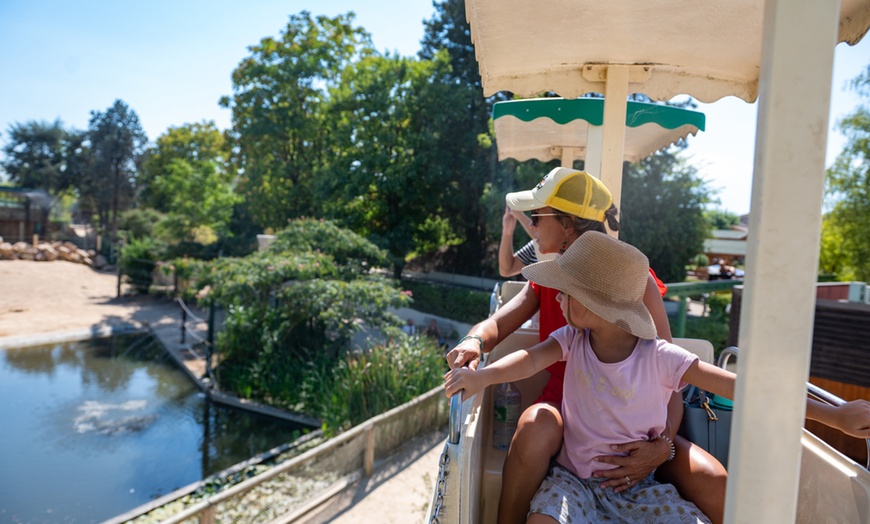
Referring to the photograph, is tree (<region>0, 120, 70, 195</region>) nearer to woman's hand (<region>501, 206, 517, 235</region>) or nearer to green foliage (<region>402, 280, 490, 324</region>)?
green foliage (<region>402, 280, 490, 324</region>)

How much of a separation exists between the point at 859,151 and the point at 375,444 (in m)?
12.9

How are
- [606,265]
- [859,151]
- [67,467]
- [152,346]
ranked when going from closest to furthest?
[606,265] → [67,467] → [859,151] → [152,346]

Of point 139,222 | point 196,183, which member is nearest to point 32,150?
point 139,222

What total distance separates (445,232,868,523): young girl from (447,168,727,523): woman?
1.9 inches

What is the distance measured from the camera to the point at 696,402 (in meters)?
2.24

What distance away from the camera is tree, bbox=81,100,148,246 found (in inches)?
1403

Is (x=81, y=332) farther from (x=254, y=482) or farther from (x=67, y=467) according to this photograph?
(x=254, y=482)

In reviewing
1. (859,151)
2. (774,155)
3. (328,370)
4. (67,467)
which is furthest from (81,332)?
(859,151)

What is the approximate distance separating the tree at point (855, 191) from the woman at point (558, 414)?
1337 centimetres

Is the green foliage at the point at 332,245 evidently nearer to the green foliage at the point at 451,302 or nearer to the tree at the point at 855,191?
the green foliage at the point at 451,302

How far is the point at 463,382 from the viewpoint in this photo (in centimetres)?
176

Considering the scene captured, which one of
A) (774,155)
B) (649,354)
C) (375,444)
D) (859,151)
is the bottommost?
(375,444)

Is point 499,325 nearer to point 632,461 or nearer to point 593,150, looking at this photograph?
point 632,461

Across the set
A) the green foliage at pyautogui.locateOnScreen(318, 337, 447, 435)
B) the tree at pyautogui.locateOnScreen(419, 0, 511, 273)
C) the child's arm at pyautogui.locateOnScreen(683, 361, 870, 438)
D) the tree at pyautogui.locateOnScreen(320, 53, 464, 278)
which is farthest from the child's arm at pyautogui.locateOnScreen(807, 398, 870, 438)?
the tree at pyautogui.locateOnScreen(320, 53, 464, 278)
